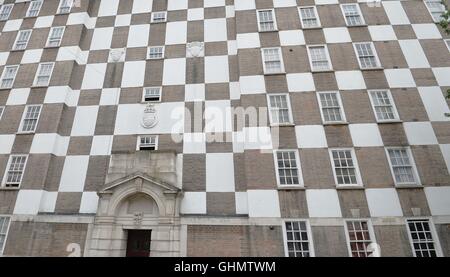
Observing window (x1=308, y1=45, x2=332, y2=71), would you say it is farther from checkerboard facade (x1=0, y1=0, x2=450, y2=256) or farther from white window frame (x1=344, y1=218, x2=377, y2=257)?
white window frame (x1=344, y1=218, x2=377, y2=257)

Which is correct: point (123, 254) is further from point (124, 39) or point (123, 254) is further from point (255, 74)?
point (124, 39)

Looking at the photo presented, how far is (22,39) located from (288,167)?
73.8 ft

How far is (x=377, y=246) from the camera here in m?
12.1

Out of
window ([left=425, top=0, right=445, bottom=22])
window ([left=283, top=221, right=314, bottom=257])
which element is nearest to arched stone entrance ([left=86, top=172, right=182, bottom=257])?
window ([left=283, top=221, right=314, bottom=257])

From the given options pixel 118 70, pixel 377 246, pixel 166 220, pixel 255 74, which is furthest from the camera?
pixel 118 70

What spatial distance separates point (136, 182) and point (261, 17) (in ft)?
46.3

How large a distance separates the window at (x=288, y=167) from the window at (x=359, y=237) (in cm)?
322

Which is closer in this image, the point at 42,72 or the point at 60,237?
the point at 60,237

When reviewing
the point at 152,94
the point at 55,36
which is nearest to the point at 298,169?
the point at 152,94

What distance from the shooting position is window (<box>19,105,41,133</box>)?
650 inches

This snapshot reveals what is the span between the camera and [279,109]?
15.3 meters

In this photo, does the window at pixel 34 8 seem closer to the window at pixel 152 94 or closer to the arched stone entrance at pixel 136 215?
the window at pixel 152 94

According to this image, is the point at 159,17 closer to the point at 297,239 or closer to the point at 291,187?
the point at 291,187

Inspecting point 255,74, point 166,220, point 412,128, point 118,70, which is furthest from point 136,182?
point 412,128
